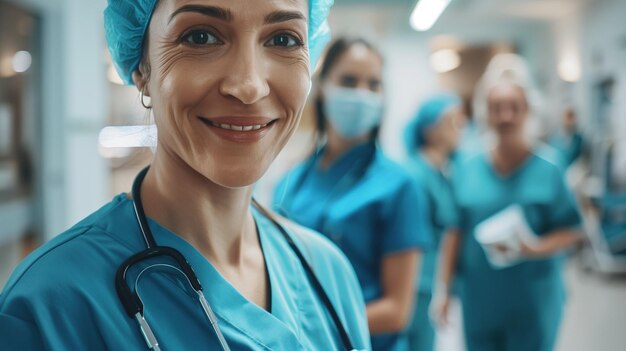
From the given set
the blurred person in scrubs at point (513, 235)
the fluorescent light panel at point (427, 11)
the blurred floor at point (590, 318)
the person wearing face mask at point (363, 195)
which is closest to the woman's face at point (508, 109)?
the blurred person in scrubs at point (513, 235)

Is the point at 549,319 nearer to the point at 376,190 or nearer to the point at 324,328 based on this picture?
the point at 376,190

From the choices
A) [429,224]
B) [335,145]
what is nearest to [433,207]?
[429,224]

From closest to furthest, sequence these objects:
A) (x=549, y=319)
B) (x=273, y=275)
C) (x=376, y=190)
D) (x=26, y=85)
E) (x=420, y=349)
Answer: (x=273, y=275)
(x=376, y=190)
(x=549, y=319)
(x=420, y=349)
(x=26, y=85)

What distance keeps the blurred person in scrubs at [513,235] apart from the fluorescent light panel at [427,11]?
1.75m

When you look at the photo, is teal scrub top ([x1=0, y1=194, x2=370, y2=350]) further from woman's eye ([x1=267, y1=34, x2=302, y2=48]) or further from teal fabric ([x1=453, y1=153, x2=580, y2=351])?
teal fabric ([x1=453, y1=153, x2=580, y2=351])

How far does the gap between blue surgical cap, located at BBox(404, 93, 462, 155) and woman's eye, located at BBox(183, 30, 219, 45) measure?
2605 millimetres

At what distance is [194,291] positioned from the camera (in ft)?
2.25

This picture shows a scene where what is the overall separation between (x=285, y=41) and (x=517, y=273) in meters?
1.77

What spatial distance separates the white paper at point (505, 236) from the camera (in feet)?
6.65

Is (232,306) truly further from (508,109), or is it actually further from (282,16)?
(508,109)

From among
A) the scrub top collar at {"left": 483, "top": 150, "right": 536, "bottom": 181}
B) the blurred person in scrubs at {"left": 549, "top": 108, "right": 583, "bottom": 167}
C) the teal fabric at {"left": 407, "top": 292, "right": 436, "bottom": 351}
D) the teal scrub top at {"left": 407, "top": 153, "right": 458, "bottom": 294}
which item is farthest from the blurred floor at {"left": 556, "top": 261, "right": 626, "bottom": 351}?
the scrub top collar at {"left": 483, "top": 150, "right": 536, "bottom": 181}

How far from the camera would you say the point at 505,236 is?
2014 mm

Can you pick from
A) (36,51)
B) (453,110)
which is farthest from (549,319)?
(36,51)

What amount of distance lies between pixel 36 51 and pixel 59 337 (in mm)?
2646
